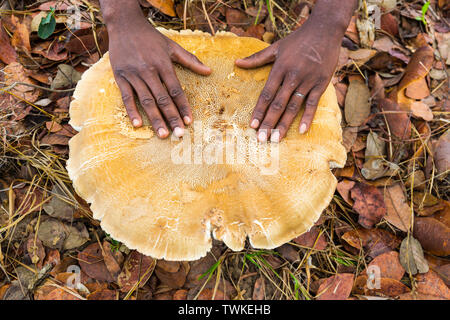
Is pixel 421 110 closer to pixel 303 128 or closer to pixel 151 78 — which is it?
pixel 303 128

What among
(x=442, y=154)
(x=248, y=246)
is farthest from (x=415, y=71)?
(x=248, y=246)

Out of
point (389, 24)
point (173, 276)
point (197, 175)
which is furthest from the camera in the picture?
point (389, 24)

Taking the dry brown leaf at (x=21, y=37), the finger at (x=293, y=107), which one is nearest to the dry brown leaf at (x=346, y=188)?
the finger at (x=293, y=107)

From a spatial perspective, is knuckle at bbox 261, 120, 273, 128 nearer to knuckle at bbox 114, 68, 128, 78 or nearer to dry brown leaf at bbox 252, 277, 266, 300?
knuckle at bbox 114, 68, 128, 78
